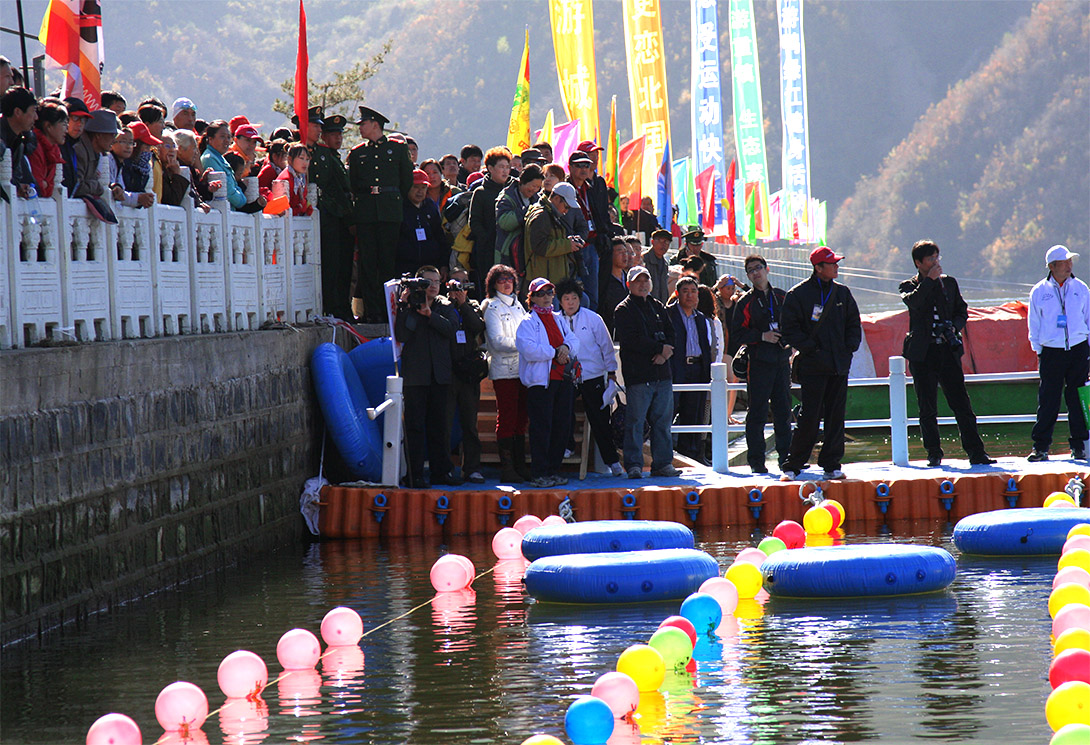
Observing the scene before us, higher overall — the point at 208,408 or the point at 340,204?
the point at 340,204

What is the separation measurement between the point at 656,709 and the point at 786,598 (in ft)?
10.3

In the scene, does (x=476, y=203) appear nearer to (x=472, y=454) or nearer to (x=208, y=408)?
(x=472, y=454)

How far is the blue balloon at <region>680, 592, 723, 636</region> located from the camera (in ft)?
30.6

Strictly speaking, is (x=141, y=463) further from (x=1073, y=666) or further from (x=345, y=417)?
(x=1073, y=666)

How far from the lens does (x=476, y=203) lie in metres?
15.7

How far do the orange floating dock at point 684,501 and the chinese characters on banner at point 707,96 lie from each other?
23.1 meters

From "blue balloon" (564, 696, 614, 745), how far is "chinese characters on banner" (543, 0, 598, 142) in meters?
19.2

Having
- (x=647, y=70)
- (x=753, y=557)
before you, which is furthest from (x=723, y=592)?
(x=647, y=70)

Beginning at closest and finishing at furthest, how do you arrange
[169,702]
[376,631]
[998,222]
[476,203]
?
[169,702] < [376,631] < [476,203] < [998,222]

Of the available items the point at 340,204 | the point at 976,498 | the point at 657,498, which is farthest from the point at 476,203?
the point at 976,498

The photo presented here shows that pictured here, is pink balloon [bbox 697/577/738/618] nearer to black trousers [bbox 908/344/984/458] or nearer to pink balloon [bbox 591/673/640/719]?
pink balloon [bbox 591/673/640/719]

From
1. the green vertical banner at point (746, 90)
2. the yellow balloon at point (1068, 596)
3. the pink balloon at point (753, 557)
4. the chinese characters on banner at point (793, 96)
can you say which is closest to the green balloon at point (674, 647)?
the yellow balloon at point (1068, 596)

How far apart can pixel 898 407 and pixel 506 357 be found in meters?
3.97

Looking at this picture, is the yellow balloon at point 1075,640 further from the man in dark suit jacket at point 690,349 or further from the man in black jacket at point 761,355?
the man in dark suit jacket at point 690,349
